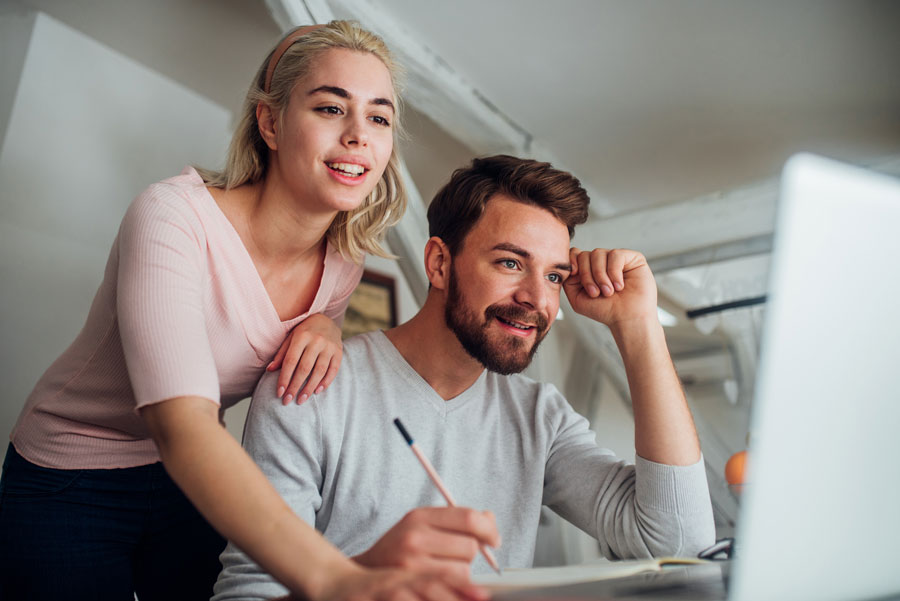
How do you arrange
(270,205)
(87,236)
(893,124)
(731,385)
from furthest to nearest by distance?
(731,385)
(893,124)
(87,236)
(270,205)

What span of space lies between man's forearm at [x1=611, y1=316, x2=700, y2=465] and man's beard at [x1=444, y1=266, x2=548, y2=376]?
18 cm

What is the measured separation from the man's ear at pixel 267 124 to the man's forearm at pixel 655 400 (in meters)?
0.83

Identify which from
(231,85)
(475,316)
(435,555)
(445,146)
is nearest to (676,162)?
(445,146)

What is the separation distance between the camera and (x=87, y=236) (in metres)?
2.40

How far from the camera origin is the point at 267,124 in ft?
5.02

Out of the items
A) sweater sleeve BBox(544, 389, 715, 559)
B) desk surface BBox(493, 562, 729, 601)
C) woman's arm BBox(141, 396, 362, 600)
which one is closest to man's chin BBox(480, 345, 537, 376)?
sweater sleeve BBox(544, 389, 715, 559)

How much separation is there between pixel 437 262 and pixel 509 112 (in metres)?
1.81

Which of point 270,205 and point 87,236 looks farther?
point 87,236

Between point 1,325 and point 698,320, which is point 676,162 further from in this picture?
point 1,325

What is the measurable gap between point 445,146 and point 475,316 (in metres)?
2.06

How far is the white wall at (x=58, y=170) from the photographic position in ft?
7.21

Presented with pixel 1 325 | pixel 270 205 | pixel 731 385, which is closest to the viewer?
pixel 270 205

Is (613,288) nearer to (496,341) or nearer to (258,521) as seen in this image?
(496,341)

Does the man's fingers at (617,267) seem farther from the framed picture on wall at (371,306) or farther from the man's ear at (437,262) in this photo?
the framed picture on wall at (371,306)
